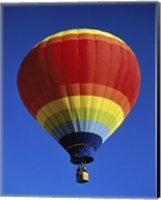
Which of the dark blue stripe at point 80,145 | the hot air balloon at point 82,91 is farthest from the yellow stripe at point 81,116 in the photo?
the dark blue stripe at point 80,145

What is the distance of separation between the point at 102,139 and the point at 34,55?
1.55 meters

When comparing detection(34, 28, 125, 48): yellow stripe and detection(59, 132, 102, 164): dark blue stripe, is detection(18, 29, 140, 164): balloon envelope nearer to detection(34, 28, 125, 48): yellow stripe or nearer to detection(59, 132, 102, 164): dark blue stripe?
detection(59, 132, 102, 164): dark blue stripe

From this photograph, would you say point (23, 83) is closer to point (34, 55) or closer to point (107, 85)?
point (34, 55)

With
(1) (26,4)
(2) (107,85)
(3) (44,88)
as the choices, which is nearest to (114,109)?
(2) (107,85)

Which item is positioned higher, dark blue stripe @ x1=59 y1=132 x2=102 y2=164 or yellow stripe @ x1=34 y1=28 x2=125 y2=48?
yellow stripe @ x1=34 y1=28 x2=125 y2=48

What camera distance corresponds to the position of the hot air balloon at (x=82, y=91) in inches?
354

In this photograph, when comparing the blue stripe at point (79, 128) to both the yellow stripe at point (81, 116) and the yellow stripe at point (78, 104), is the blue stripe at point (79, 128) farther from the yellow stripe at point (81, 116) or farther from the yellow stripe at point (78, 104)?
the yellow stripe at point (78, 104)

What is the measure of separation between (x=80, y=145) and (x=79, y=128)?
235mm

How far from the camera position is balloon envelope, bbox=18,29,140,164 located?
9000mm

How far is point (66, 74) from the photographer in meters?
9.03

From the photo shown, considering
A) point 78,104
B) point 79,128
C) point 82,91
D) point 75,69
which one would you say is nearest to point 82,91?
point 82,91

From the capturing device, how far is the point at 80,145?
9008 millimetres

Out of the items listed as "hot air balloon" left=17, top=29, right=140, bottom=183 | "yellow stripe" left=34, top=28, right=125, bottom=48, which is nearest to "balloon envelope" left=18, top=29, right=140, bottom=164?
"hot air balloon" left=17, top=29, right=140, bottom=183

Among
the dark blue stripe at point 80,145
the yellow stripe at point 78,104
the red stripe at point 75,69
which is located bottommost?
the dark blue stripe at point 80,145
